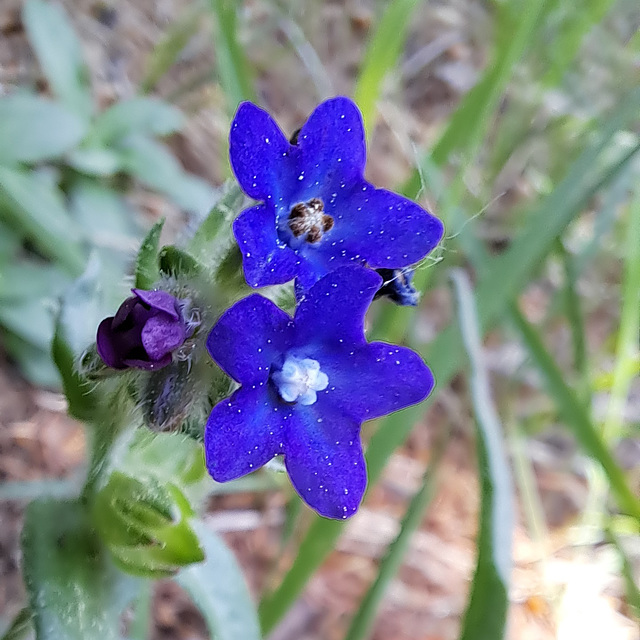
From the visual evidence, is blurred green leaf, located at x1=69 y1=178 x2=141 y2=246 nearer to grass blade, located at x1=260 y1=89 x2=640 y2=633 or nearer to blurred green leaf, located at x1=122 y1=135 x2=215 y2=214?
blurred green leaf, located at x1=122 y1=135 x2=215 y2=214

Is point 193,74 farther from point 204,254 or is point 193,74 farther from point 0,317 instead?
point 204,254

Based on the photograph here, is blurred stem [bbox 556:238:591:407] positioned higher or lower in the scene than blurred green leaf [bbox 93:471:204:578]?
higher

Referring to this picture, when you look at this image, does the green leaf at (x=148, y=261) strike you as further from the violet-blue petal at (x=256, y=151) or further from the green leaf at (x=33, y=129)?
the green leaf at (x=33, y=129)

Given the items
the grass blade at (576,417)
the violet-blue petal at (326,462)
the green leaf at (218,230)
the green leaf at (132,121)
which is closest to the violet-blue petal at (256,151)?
the green leaf at (218,230)

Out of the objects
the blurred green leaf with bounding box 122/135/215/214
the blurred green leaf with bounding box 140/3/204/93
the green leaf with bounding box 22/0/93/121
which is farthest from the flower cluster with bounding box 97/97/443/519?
the blurred green leaf with bounding box 140/3/204/93

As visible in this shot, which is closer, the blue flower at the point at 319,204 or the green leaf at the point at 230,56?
the blue flower at the point at 319,204

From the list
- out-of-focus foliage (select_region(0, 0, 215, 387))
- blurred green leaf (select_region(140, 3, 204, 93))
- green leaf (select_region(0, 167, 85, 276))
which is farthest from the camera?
blurred green leaf (select_region(140, 3, 204, 93))

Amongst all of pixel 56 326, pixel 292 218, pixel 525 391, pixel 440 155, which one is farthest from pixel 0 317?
pixel 525 391
